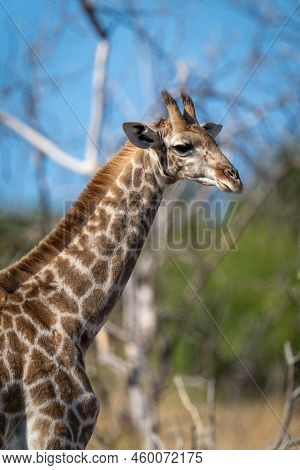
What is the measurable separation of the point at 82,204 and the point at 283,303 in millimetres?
16396

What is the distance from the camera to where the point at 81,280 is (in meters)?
7.05

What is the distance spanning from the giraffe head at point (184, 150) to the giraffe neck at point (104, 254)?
0.13 m

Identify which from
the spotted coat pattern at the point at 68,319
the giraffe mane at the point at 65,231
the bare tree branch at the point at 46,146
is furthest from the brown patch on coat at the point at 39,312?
the bare tree branch at the point at 46,146

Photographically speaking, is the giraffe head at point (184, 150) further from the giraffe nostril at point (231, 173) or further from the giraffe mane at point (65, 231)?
the giraffe mane at point (65, 231)

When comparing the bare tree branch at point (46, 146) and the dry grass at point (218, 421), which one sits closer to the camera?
the bare tree branch at point (46, 146)

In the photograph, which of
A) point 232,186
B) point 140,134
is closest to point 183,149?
point 140,134

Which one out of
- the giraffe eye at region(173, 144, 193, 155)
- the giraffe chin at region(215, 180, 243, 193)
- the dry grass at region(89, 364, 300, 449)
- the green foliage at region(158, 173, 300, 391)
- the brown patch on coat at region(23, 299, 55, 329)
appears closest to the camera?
the brown patch on coat at region(23, 299, 55, 329)

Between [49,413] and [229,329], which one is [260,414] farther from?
[49,413]

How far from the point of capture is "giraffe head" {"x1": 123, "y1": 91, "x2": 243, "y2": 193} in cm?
721

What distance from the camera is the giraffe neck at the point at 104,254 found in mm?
6938

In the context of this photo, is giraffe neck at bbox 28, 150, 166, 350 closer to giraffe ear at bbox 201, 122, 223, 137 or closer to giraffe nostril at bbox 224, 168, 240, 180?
giraffe nostril at bbox 224, 168, 240, 180

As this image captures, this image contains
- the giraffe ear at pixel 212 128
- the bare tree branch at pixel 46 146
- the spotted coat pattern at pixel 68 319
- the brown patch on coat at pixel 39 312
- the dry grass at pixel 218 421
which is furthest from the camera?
the dry grass at pixel 218 421

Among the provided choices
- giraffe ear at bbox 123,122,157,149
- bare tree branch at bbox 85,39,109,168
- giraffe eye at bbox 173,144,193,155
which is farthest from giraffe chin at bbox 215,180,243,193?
bare tree branch at bbox 85,39,109,168
